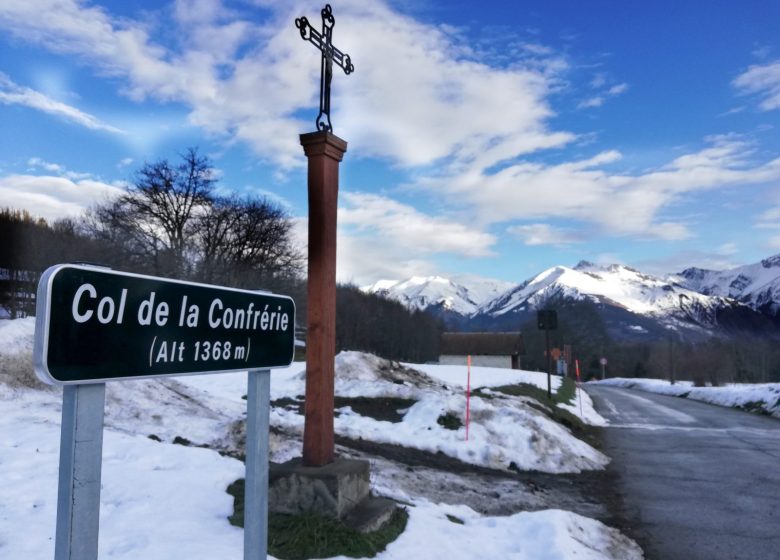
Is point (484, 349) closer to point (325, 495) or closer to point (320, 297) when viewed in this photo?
point (320, 297)

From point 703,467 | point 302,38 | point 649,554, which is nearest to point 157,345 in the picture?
point 302,38

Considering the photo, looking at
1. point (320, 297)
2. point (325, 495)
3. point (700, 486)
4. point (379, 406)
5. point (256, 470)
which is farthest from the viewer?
point (379, 406)

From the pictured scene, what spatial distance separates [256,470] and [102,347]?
1.16 m

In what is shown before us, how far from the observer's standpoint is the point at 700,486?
9578 millimetres

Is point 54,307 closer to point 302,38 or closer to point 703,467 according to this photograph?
point 302,38

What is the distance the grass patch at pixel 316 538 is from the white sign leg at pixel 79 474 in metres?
3.10

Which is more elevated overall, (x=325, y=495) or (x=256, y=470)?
(x=256, y=470)

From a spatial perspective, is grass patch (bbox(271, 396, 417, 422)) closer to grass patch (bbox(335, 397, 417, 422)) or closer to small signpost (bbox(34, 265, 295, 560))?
grass patch (bbox(335, 397, 417, 422))

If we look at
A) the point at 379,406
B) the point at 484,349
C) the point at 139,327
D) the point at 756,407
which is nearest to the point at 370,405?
the point at 379,406

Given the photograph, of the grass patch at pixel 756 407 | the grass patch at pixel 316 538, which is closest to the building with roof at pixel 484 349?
the grass patch at pixel 756 407

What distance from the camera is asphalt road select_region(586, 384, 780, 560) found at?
6.81m

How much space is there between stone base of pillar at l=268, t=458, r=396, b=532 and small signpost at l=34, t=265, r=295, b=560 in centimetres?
250

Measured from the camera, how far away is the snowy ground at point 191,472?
15.5 ft

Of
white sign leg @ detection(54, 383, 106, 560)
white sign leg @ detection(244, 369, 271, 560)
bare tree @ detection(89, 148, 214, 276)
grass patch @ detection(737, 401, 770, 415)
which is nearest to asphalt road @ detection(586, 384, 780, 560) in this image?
grass patch @ detection(737, 401, 770, 415)
